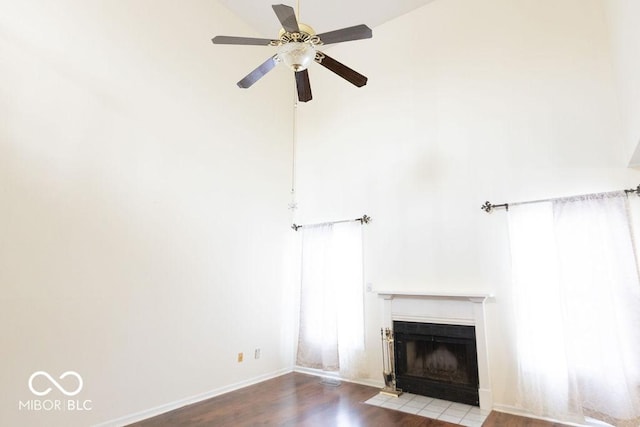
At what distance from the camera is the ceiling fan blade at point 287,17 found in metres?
2.33

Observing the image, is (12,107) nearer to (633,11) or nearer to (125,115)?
(125,115)

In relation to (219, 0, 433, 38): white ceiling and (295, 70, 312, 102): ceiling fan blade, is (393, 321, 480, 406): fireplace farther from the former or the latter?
(219, 0, 433, 38): white ceiling

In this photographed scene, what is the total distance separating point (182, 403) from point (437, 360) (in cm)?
299

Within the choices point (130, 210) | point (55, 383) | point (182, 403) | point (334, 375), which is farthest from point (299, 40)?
point (334, 375)

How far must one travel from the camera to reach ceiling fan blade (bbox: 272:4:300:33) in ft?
7.65

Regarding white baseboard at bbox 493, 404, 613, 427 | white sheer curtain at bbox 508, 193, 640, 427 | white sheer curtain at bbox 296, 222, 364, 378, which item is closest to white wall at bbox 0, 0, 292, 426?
white sheer curtain at bbox 296, 222, 364, 378

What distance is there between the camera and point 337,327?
4809mm

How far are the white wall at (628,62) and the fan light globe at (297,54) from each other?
236 cm

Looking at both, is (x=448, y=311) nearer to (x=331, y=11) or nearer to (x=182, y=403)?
(x=182, y=403)

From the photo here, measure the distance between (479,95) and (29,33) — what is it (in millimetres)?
4766

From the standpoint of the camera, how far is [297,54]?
2.64 metres

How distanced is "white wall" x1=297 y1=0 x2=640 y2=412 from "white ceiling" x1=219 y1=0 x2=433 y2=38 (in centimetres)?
18

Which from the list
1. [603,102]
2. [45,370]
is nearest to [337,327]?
[45,370]

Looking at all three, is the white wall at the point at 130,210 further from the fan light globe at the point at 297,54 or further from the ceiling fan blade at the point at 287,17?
the ceiling fan blade at the point at 287,17
